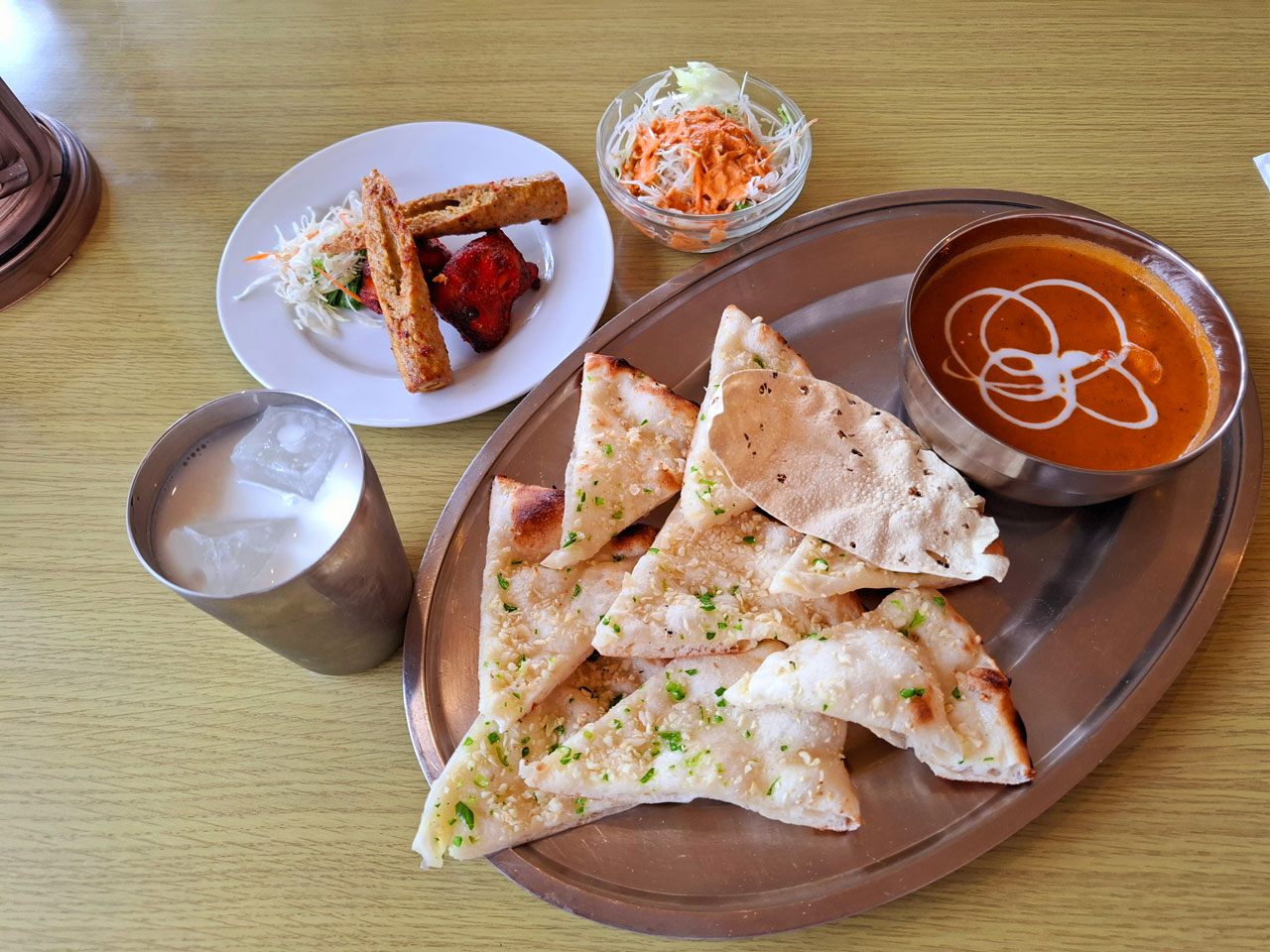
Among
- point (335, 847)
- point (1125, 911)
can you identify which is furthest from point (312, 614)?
point (1125, 911)

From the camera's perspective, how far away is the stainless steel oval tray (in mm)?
1410

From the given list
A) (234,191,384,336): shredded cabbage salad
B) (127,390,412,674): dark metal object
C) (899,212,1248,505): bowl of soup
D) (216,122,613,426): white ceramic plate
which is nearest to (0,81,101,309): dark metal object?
(216,122,613,426): white ceramic plate

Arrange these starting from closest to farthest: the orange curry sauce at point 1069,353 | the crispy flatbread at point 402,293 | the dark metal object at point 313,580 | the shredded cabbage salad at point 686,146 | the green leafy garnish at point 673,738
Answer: the dark metal object at point 313,580 → the green leafy garnish at point 673,738 → the orange curry sauce at point 1069,353 → the crispy flatbread at point 402,293 → the shredded cabbage salad at point 686,146

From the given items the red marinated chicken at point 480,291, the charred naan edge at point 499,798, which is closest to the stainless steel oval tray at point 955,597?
the charred naan edge at point 499,798

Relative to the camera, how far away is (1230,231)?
2160 millimetres

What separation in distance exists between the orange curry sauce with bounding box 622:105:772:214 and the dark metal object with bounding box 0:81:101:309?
1.53 meters

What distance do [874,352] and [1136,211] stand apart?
0.88 metres

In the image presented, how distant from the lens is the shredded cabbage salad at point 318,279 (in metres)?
2.13

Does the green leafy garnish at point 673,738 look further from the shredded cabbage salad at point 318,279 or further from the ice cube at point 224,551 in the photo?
the shredded cabbage salad at point 318,279

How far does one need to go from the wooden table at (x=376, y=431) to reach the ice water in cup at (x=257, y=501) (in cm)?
42

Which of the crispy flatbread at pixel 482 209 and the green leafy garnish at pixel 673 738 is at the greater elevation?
the crispy flatbread at pixel 482 209

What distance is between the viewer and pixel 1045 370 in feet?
5.72

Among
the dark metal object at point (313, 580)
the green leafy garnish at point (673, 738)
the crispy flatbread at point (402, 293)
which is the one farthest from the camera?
the crispy flatbread at point (402, 293)

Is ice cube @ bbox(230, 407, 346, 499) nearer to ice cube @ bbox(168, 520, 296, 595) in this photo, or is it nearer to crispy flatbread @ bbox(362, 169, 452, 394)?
ice cube @ bbox(168, 520, 296, 595)
